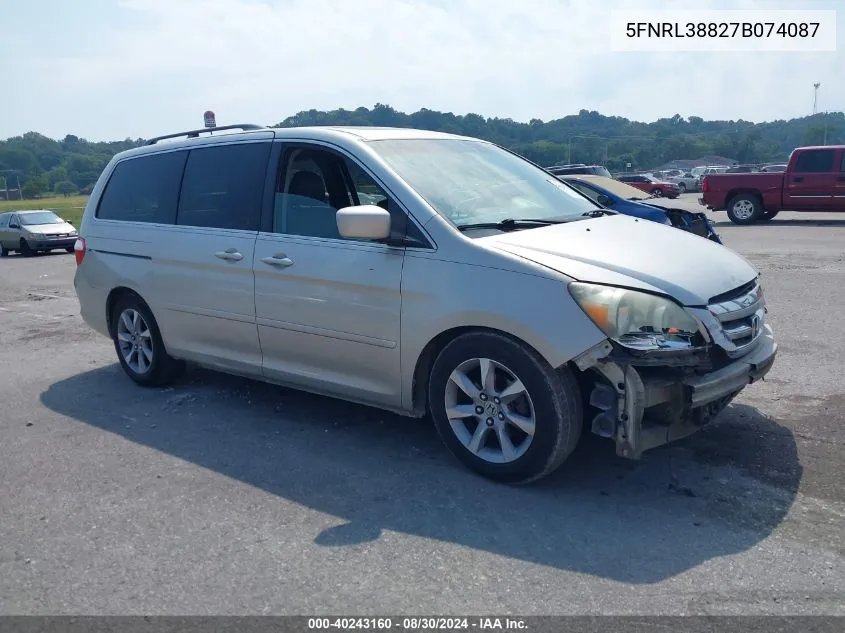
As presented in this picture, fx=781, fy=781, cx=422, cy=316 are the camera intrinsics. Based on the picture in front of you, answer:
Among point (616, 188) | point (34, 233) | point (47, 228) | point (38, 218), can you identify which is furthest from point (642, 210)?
point (38, 218)

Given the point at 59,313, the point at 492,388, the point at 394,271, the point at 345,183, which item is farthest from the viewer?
the point at 59,313

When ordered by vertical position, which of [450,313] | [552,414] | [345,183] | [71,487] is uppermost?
[345,183]

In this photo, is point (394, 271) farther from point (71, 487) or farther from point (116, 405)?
point (116, 405)

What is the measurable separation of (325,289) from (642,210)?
776 centimetres

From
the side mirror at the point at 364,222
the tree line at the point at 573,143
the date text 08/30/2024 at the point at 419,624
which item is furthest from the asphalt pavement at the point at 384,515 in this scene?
the tree line at the point at 573,143

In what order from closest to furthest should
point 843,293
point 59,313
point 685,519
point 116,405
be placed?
1. point 685,519
2. point 116,405
3. point 843,293
4. point 59,313

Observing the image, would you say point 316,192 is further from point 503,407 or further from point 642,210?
point 642,210

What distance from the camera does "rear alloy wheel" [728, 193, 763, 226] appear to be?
21016 mm

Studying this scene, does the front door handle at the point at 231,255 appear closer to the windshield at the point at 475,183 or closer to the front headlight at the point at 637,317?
the windshield at the point at 475,183

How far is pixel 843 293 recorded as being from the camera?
30.6 ft

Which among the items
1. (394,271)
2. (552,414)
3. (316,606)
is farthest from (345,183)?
(316,606)

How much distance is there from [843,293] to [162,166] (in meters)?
7.80

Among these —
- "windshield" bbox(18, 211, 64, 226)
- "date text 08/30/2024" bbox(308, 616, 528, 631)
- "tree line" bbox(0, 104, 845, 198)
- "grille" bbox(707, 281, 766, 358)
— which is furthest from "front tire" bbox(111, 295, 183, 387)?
"tree line" bbox(0, 104, 845, 198)

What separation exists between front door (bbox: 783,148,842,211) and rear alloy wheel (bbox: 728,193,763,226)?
2.90ft
